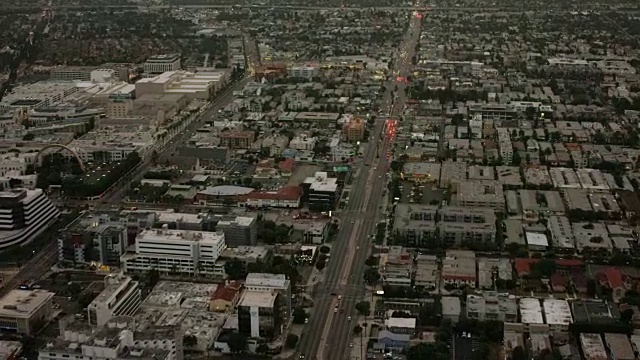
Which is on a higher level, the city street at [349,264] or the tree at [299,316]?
the tree at [299,316]

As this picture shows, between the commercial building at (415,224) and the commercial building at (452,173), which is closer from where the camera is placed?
the commercial building at (415,224)

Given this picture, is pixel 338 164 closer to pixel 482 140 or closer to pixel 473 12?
pixel 482 140

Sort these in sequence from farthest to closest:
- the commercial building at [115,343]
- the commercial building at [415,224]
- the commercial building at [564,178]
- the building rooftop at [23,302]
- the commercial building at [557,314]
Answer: the commercial building at [564,178] → the commercial building at [415,224] → the building rooftop at [23,302] → the commercial building at [557,314] → the commercial building at [115,343]

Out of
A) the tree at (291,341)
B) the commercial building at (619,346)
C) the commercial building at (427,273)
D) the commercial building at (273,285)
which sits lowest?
the tree at (291,341)

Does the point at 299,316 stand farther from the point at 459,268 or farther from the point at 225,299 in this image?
the point at 459,268

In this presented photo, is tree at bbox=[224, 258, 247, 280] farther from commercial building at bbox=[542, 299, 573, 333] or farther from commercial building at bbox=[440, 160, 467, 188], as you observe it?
commercial building at bbox=[440, 160, 467, 188]

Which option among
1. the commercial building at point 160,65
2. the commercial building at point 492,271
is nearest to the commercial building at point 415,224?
the commercial building at point 492,271

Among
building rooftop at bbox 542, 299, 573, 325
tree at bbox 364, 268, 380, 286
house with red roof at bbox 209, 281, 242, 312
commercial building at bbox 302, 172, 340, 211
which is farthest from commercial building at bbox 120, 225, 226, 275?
building rooftop at bbox 542, 299, 573, 325

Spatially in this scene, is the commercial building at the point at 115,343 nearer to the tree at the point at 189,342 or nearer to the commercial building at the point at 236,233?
the tree at the point at 189,342
